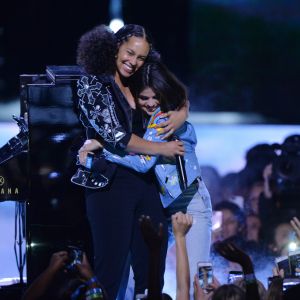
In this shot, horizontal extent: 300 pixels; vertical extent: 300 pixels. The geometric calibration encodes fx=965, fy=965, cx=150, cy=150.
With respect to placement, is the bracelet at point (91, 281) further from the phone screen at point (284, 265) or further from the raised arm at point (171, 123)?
the phone screen at point (284, 265)

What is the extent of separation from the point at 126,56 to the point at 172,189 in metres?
0.65

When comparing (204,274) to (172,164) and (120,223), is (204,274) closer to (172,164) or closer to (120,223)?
(120,223)

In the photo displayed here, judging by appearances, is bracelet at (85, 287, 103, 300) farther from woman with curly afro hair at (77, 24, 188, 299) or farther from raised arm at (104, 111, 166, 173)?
raised arm at (104, 111, 166, 173)

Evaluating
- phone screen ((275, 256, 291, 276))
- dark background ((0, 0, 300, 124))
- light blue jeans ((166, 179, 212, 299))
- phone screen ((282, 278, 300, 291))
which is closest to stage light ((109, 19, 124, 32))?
dark background ((0, 0, 300, 124))

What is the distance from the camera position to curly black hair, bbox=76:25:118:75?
14.5 feet

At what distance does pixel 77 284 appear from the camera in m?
3.99

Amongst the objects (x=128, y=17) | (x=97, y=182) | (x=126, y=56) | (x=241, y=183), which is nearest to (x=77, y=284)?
(x=97, y=182)

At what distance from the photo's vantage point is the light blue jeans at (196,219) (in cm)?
454

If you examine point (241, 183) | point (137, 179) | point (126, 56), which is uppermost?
point (126, 56)

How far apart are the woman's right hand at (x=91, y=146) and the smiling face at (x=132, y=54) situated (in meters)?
0.34

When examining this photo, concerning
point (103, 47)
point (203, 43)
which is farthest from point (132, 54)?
point (203, 43)

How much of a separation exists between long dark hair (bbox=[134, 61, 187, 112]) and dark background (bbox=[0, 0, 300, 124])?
2.83 metres

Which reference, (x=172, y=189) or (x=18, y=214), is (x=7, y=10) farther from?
(x=172, y=189)

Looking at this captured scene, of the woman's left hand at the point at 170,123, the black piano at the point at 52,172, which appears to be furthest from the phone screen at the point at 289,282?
the black piano at the point at 52,172
